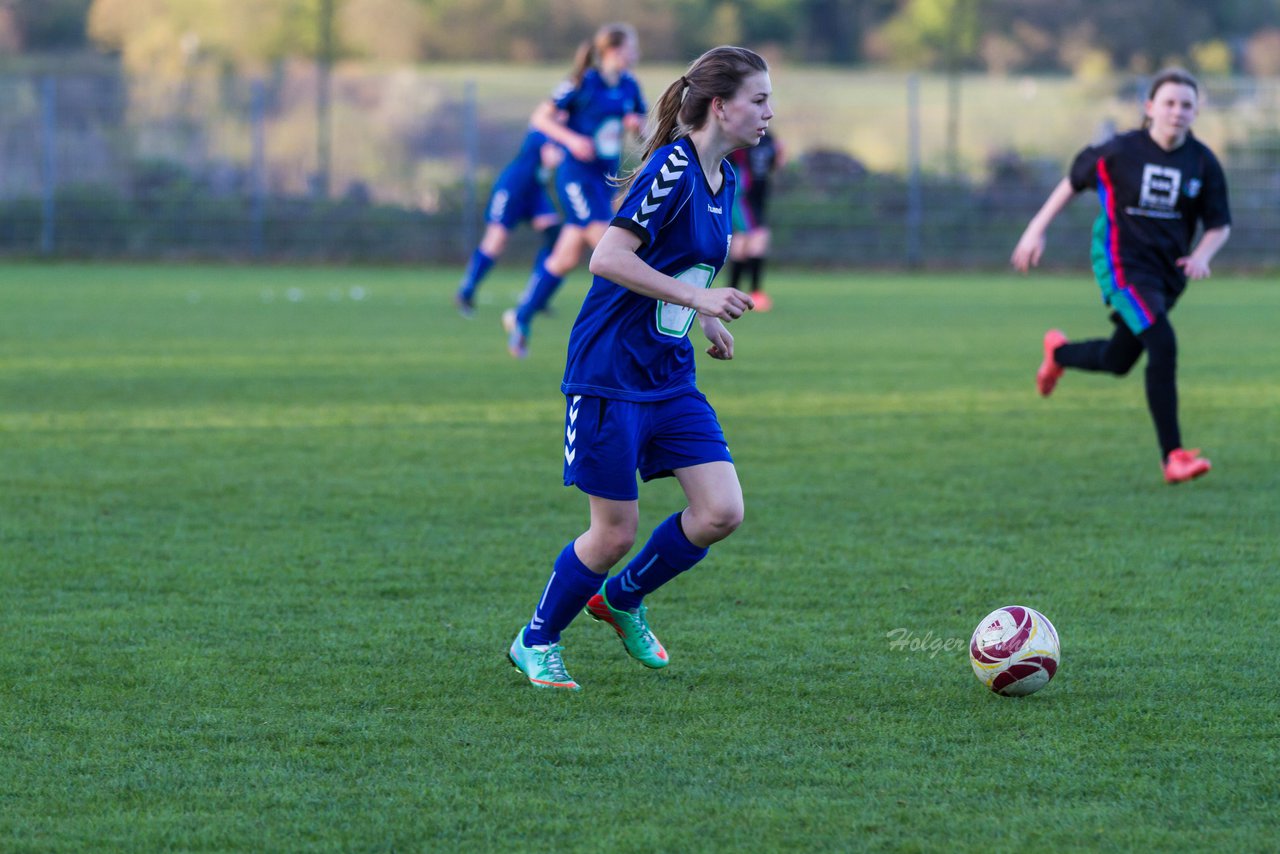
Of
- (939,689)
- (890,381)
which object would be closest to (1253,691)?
(939,689)

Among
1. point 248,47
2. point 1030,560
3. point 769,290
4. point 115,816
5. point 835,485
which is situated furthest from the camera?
point 248,47

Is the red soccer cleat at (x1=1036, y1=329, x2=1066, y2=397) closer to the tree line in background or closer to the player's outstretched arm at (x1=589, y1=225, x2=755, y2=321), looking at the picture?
the player's outstretched arm at (x1=589, y1=225, x2=755, y2=321)

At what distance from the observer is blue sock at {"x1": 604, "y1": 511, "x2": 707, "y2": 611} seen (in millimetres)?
4289

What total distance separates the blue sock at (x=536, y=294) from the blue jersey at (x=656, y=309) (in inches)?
298

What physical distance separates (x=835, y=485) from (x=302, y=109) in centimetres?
2094

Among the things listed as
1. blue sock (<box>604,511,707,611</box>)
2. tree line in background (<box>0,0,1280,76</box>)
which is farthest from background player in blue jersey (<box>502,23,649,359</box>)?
tree line in background (<box>0,0,1280,76</box>)

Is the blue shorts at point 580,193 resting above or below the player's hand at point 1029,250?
below

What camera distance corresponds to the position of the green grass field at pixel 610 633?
3.28 m

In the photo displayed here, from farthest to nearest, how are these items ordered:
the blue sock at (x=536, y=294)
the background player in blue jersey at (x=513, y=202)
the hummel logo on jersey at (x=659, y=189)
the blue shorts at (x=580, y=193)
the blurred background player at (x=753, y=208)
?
the blurred background player at (x=753, y=208) → the background player in blue jersey at (x=513, y=202) → the blue shorts at (x=580, y=193) → the blue sock at (x=536, y=294) → the hummel logo on jersey at (x=659, y=189)

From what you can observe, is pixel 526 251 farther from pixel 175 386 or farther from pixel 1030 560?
pixel 1030 560

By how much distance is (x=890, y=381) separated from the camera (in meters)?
10.9

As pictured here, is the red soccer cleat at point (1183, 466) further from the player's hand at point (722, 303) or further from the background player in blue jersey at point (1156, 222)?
the player's hand at point (722, 303)

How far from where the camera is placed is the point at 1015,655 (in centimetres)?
402

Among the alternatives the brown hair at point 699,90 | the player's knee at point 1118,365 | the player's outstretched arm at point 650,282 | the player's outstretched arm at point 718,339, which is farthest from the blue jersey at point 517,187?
the player's outstretched arm at point 650,282
